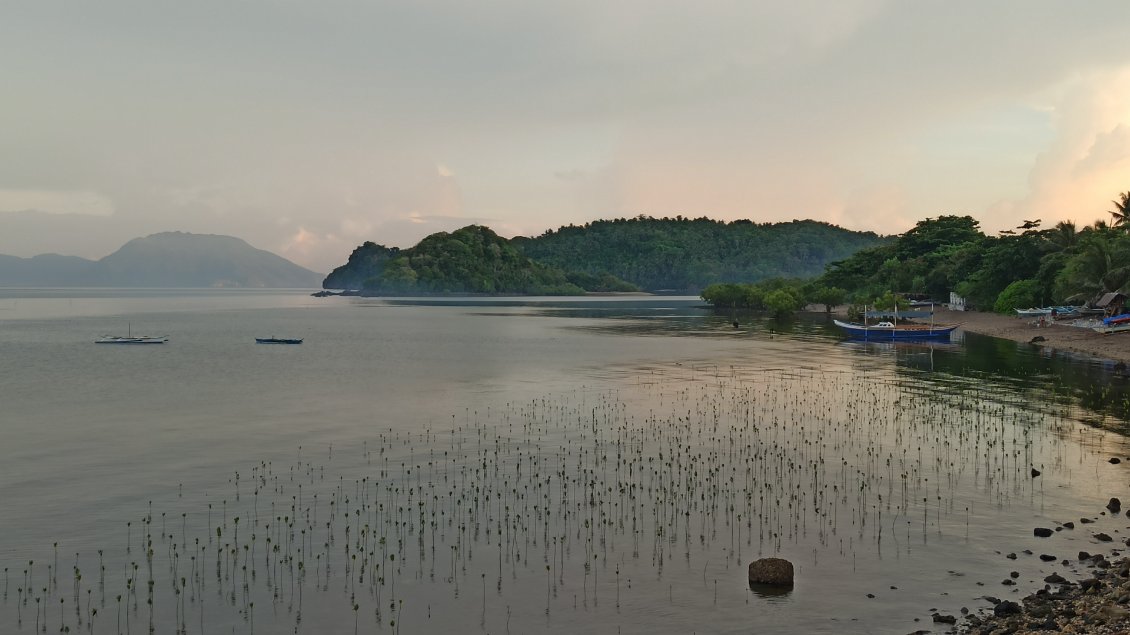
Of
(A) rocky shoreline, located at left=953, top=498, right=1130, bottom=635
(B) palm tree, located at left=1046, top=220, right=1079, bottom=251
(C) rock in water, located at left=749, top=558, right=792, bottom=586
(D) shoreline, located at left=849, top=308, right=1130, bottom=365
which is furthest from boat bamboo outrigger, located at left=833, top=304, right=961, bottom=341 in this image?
(C) rock in water, located at left=749, top=558, right=792, bottom=586

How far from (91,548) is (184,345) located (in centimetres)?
10054

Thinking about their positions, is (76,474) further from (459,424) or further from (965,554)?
(965,554)

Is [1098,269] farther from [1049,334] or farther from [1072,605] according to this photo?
[1072,605]

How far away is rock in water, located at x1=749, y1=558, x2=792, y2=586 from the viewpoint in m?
22.1

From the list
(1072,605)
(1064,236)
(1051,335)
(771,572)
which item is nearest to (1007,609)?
(1072,605)

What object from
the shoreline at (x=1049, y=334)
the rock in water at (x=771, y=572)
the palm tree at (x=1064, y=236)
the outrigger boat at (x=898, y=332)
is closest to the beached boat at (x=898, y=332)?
the outrigger boat at (x=898, y=332)

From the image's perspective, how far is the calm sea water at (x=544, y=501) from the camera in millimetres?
21281

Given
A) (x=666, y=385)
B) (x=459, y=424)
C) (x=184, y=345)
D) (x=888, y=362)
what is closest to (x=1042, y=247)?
(x=888, y=362)

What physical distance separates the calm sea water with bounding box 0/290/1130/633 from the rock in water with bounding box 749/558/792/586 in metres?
0.52

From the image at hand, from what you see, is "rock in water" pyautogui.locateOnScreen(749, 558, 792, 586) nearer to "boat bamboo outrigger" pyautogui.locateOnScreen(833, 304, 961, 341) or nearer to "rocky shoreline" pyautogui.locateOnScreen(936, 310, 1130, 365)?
"rocky shoreline" pyautogui.locateOnScreen(936, 310, 1130, 365)

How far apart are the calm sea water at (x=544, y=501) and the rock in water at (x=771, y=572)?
522mm

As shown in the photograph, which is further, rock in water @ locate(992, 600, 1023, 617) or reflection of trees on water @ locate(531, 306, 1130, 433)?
reflection of trees on water @ locate(531, 306, 1130, 433)

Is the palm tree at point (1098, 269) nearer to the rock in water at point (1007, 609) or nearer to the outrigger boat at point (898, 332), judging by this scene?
the outrigger boat at point (898, 332)

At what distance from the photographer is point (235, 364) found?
89188 millimetres
